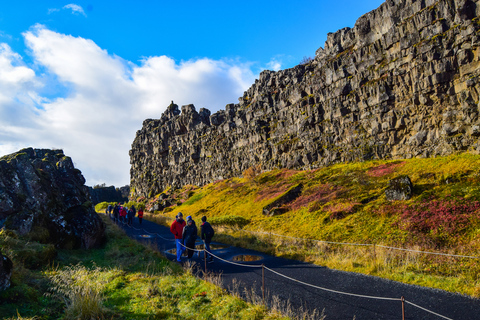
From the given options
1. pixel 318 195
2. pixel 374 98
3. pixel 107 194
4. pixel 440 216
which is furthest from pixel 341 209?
pixel 107 194

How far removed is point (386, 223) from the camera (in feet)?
59.5

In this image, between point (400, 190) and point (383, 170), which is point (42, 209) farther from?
point (383, 170)

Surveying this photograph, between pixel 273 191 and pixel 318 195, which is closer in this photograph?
pixel 318 195

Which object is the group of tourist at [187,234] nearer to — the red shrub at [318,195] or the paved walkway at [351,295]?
the paved walkway at [351,295]

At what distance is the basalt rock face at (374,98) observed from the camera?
32.3 metres

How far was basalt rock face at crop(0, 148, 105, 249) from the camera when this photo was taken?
12.7 m

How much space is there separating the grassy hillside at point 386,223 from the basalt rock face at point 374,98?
635cm

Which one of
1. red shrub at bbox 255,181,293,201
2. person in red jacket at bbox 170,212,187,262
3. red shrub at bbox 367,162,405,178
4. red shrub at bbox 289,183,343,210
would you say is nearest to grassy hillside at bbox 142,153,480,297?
red shrub at bbox 289,183,343,210

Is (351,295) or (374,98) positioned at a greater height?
(374,98)

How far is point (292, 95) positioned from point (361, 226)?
152 ft

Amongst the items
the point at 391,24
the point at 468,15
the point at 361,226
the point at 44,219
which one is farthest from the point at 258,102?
the point at 44,219

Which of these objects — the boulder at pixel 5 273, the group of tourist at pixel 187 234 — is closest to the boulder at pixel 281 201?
the group of tourist at pixel 187 234

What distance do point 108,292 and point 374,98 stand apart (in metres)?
44.5

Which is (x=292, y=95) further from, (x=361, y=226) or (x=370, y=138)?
(x=361, y=226)
